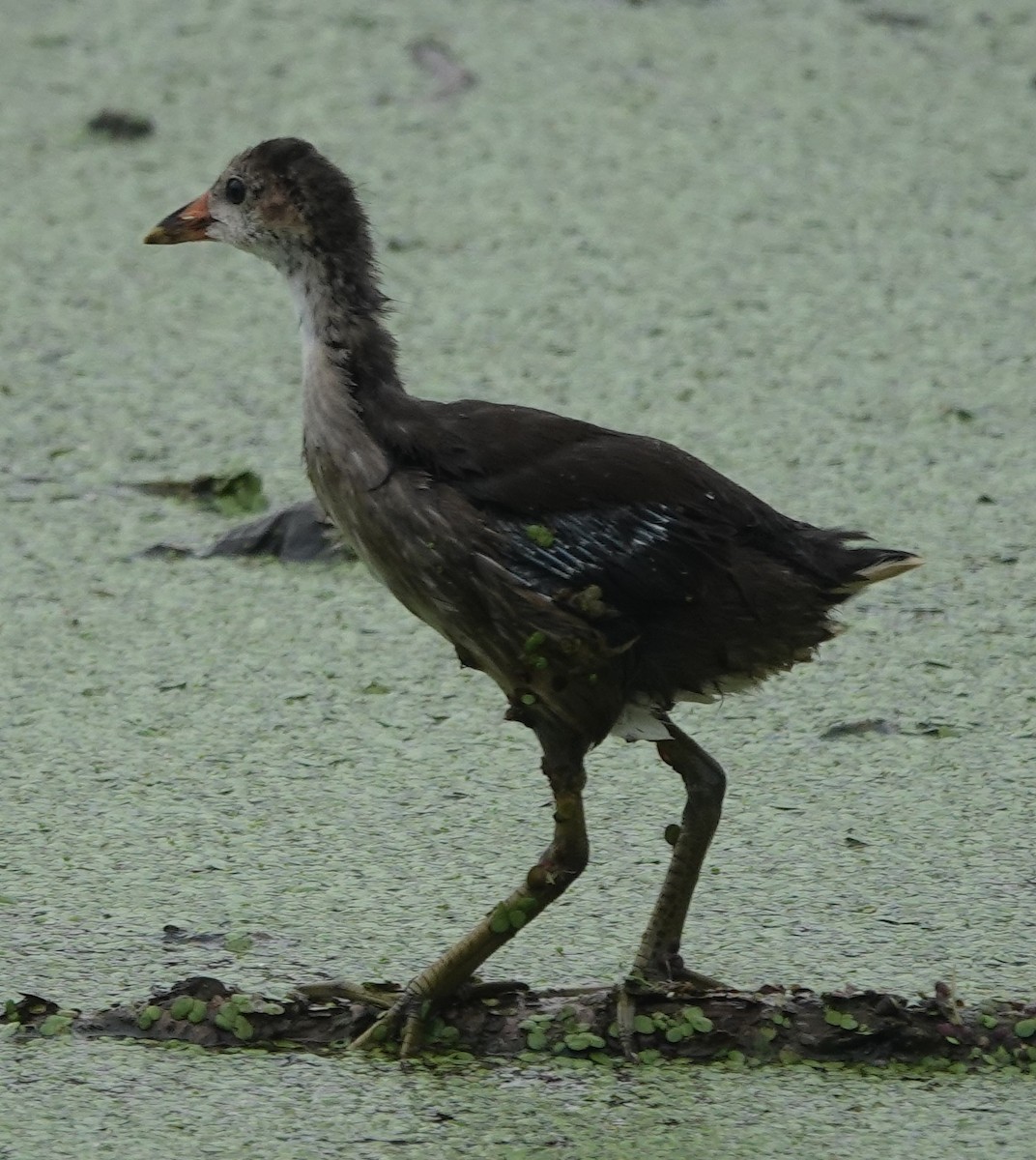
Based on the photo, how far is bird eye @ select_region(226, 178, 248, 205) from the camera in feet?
11.0

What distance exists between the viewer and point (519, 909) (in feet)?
9.78

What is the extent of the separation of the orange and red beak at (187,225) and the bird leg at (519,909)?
0.99 metres

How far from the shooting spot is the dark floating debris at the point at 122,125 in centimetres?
657

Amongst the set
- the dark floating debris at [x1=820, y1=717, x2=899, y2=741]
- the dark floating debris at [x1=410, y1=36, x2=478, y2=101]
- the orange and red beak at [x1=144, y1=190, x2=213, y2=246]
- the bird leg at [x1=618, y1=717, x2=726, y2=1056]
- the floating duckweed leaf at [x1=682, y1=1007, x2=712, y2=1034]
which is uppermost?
the dark floating debris at [x1=410, y1=36, x2=478, y2=101]

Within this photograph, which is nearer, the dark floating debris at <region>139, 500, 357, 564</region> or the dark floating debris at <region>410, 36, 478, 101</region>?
the dark floating debris at <region>139, 500, 357, 564</region>

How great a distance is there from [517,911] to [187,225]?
47.4 inches

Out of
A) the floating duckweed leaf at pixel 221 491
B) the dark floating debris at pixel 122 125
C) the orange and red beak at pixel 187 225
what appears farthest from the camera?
the dark floating debris at pixel 122 125

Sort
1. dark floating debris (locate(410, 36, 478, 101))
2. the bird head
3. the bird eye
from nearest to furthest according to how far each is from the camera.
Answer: the bird head → the bird eye → dark floating debris (locate(410, 36, 478, 101))

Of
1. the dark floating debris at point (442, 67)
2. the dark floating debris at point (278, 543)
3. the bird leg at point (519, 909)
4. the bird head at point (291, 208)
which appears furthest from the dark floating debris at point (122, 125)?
the bird leg at point (519, 909)

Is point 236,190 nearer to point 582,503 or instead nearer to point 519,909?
point 582,503

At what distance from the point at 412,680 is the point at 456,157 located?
268cm

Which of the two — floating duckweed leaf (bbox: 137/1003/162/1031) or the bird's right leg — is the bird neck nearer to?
the bird's right leg

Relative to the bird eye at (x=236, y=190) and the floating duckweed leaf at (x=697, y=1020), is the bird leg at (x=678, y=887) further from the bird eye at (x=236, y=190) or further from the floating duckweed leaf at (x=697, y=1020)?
the bird eye at (x=236, y=190)

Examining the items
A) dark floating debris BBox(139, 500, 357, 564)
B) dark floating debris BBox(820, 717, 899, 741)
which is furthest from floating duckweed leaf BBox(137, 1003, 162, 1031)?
dark floating debris BBox(139, 500, 357, 564)
